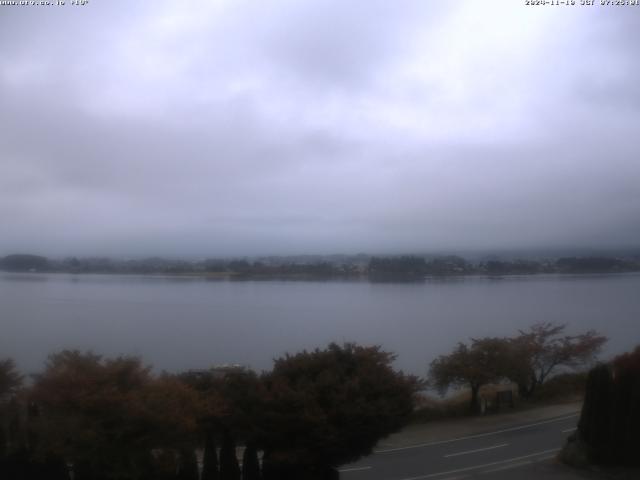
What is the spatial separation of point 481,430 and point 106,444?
13.1 m

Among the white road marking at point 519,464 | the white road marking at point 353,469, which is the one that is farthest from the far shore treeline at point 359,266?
→ the white road marking at point 519,464

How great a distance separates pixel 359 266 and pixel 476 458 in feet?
60.6

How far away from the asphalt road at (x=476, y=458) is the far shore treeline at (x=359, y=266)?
46.8 feet

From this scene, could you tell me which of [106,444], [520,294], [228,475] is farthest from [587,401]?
[520,294]

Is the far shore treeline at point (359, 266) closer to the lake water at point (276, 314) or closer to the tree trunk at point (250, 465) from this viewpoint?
the lake water at point (276, 314)

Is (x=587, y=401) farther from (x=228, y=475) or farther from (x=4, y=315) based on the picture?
(x=4, y=315)

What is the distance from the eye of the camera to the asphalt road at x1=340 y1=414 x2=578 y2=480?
13750 mm

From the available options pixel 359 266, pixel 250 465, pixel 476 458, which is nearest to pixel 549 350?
pixel 359 266

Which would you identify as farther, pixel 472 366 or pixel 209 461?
pixel 472 366

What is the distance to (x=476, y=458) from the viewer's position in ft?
Result: 50.5

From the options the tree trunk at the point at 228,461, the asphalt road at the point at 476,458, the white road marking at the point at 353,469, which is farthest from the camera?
the white road marking at the point at 353,469

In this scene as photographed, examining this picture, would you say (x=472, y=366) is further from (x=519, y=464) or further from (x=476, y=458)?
(x=519, y=464)

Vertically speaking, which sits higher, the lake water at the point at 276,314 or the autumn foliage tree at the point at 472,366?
the lake water at the point at 276,314

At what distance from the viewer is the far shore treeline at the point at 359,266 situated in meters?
28.1
